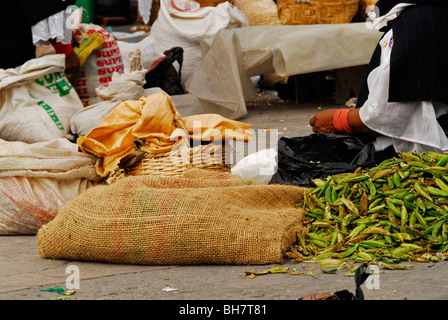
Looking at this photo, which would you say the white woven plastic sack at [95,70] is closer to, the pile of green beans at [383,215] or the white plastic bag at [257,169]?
the white plastic bag at [257,169]

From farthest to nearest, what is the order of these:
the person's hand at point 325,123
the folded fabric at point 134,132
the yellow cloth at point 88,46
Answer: the yellow cloth at point 88,46, the person's hand at point 325,123, the folded fabric at point 134,132

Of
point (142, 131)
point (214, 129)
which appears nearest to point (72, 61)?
point (142, 131)

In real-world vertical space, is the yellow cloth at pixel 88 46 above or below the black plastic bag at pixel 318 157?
above

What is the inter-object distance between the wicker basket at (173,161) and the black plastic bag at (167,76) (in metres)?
1.92

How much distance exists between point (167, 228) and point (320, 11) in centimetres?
414

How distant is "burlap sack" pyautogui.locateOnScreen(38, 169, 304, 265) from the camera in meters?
2.67

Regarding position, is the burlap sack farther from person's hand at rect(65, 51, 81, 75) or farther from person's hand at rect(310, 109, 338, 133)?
person's hand at rect(65, 51, 81, 75)

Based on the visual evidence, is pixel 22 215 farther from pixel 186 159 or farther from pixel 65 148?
pixel 186 159

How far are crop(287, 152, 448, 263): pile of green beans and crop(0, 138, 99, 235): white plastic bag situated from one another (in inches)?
50.6

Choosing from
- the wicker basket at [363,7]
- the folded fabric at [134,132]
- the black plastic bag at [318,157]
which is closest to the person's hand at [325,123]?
the black plastic bag at [318,157]

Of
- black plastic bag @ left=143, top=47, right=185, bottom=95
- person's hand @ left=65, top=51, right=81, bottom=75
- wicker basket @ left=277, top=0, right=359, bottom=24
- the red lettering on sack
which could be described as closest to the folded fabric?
person's hand @ left=65, top=51, right=81, bottom=75

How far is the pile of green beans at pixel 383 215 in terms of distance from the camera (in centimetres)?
266

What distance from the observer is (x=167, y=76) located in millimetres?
5555

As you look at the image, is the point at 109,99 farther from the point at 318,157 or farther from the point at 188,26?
the point at 188,26
